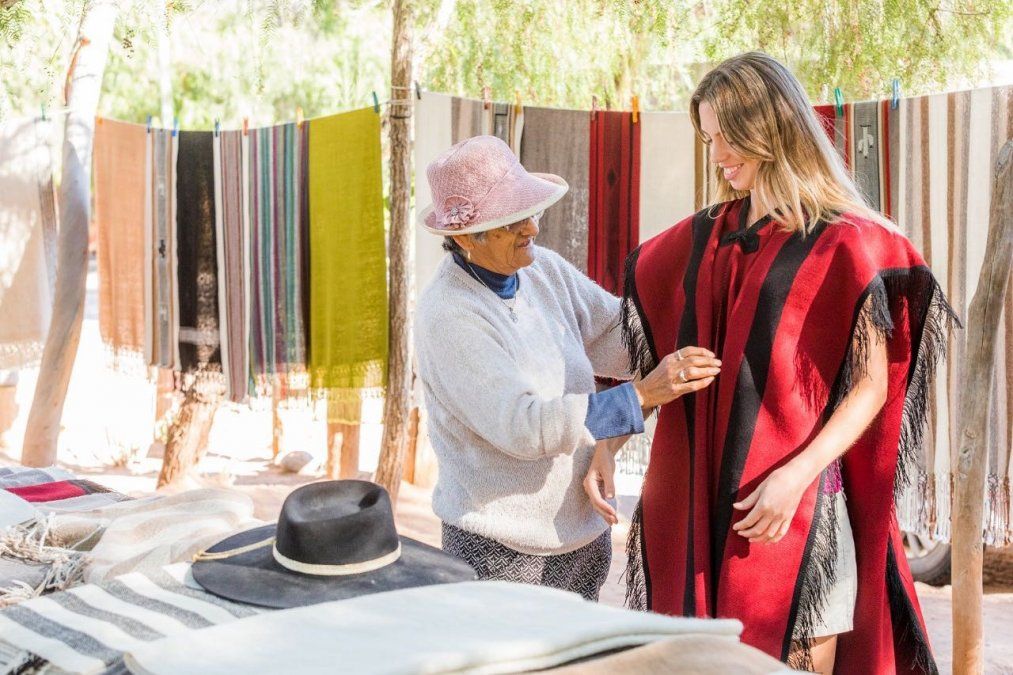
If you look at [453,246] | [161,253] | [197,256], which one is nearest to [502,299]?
[453,246]

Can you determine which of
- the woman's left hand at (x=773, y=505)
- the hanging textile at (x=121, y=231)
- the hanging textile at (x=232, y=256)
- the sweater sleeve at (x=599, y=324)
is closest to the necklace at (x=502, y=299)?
the sweater sleeve at (x=599, y=324)

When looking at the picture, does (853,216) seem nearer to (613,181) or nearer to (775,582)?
(775,582)

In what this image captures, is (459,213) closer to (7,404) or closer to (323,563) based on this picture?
(323,563)

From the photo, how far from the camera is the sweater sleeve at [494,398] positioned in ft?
6.80

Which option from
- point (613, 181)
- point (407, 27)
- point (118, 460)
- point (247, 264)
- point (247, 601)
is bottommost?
point (118, 460)

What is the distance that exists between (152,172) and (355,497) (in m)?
3.71

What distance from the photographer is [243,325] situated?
5.07 meters

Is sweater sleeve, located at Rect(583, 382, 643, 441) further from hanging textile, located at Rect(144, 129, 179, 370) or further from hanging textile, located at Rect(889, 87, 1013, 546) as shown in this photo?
hanging textile, located at Rect(144, 129, 179, 370)

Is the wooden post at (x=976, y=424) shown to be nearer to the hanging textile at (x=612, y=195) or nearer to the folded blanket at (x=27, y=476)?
the hanging textile at (x=612, y=195)

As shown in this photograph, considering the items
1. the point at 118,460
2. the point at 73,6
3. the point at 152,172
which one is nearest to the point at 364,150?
the point at 152,172

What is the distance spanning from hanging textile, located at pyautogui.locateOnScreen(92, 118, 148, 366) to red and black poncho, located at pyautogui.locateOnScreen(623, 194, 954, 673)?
374 cm

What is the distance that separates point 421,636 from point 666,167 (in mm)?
3181

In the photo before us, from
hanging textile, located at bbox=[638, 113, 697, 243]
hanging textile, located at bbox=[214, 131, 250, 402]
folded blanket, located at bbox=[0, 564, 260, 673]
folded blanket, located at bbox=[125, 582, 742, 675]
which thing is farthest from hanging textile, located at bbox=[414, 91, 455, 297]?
folded blanket, located at bbox=[125, 582, 742, 675]

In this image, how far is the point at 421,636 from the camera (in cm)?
130
